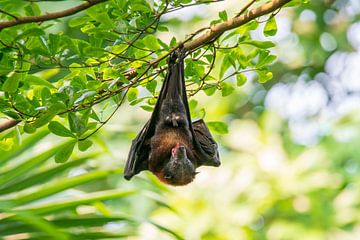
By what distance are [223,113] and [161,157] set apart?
3.62 meters

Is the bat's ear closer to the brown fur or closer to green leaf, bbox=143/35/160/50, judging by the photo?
→ green leaf, bbox=143/35/160/50

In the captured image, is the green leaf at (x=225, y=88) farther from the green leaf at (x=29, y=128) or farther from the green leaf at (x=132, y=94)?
the green leaf at (x=29, y=128)

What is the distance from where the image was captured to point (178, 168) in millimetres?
2646

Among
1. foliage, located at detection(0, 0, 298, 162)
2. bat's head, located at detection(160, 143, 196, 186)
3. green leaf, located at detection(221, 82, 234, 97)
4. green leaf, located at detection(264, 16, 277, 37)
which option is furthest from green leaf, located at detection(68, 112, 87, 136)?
bat's head, located at detection(160, 143, 196, 186)

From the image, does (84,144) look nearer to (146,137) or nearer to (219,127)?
(219,127)

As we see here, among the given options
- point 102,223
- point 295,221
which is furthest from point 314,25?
point 102,223

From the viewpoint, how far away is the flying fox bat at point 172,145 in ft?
7.99

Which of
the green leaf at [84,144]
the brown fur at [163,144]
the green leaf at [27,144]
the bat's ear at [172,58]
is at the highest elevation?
the green leaf at [27,144]

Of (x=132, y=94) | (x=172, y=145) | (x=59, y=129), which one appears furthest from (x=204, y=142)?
(x=59, y=129)

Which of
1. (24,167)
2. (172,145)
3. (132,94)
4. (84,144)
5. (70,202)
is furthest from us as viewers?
(24,167)

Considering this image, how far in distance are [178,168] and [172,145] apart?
9 cm

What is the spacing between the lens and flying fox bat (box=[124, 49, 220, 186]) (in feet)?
7.99

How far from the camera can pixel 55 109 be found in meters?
1.78

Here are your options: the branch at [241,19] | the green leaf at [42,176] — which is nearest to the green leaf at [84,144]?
the branch at [241,19]
